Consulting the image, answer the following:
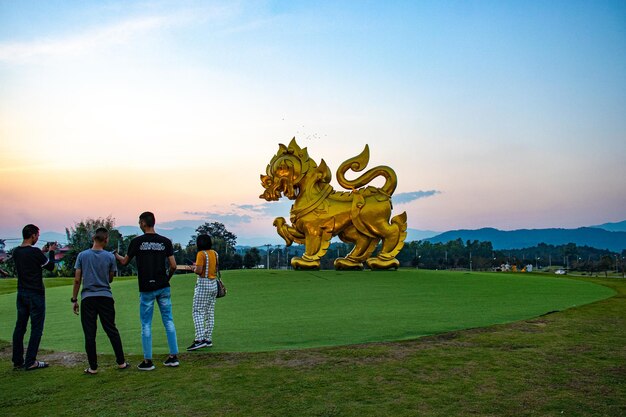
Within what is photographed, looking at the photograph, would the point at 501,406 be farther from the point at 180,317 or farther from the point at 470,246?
the point at 470,246

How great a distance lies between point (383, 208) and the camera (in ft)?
64.1

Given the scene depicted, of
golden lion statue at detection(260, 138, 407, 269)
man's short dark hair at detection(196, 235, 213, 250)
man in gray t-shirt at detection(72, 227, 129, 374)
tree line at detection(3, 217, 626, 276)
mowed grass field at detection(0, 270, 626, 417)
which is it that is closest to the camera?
mowed grass field at detection(0, 270, 626, 417)

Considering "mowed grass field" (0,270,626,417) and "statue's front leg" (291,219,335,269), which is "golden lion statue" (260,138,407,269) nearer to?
"statue's front leg" (291,219,335,269)

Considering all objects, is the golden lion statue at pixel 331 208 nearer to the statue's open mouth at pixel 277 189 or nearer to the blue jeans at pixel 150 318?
the statue's open mouth at pixel 277 189

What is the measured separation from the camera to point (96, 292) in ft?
23.1

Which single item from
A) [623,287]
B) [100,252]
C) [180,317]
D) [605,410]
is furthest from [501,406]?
[623,287]

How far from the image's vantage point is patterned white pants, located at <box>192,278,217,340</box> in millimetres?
8180

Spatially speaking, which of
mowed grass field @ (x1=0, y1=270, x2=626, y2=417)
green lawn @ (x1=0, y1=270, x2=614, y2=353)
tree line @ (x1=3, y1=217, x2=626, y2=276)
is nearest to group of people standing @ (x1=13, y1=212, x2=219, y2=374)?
mowed grass field @ (x1=0, y1=270, x2=626, y2=417)

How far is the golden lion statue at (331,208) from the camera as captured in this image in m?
19.4

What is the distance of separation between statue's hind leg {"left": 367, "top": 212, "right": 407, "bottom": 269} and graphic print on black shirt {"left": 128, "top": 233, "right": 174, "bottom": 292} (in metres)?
13.5

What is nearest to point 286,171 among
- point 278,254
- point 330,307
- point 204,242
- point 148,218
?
point 330,307

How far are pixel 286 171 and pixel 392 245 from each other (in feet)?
15.9

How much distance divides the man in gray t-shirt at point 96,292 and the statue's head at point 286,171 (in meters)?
12.7

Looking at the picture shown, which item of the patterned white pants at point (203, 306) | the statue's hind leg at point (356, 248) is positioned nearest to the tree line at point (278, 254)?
the statue's hind leg at point (356, 248)
